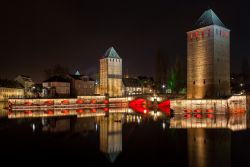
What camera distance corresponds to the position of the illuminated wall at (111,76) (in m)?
74.0

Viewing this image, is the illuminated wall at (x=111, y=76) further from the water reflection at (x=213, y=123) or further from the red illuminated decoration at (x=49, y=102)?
the water reflection at (x=213, y=123)

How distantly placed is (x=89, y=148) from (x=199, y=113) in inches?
939

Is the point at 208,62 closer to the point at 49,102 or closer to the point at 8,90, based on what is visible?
the point at 49,102

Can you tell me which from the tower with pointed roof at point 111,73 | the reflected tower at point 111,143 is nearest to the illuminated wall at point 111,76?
the tower with pointed roof at point 111,73

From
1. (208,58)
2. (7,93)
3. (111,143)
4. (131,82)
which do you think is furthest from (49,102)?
(131,82)

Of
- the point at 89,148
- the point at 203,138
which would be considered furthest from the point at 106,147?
the point at 203,138

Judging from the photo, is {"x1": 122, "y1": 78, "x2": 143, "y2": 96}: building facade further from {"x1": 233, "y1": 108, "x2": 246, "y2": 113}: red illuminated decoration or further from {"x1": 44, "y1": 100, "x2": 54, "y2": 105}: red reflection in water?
{"x1": 233, "y1": 108, "x2": 246, "y2": 113}: red illuminated decoration

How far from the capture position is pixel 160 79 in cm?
6312

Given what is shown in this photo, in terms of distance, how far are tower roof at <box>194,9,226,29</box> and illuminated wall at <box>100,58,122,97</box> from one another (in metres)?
35.0

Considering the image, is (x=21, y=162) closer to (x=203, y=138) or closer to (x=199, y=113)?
(x=203, y=138)

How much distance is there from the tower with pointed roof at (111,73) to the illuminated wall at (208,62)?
3352cm

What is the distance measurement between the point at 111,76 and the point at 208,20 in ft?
123

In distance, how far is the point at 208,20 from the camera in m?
41.6

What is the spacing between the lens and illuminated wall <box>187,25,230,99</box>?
4025 centimetres
